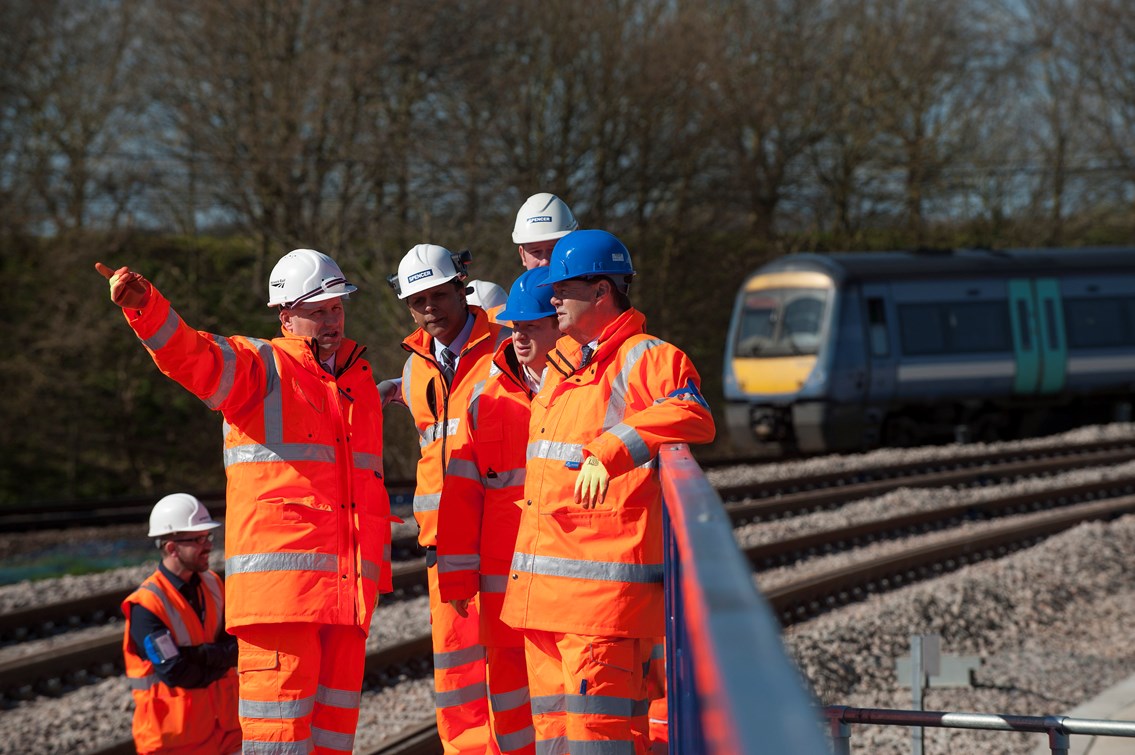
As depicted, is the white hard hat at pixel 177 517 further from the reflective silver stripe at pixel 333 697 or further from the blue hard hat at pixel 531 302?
the blue hard hat at pixel 531 302

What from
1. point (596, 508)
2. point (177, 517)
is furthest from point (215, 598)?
point (596, 508)

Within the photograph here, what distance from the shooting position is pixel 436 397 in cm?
520

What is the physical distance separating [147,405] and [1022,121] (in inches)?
842

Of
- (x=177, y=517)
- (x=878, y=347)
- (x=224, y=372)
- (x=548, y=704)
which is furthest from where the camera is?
(x=878, y=347)

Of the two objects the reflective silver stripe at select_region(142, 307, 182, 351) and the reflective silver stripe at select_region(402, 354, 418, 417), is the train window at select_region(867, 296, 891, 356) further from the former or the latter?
the reflective silver stripe at select_region(142, 307, 182, 351)

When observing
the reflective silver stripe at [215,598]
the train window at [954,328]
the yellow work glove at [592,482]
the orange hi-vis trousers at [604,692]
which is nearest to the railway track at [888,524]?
the reflective silver stripe at [215,598]

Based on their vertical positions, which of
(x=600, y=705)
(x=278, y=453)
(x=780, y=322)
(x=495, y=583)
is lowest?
(x=600, y=705)

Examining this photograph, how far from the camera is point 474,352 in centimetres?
513

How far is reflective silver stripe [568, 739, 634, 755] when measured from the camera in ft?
13.0

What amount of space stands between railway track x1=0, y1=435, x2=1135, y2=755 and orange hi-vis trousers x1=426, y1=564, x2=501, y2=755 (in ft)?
4.93

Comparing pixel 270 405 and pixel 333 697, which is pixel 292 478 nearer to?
pixel 270 405

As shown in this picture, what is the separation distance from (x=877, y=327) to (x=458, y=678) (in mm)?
17380

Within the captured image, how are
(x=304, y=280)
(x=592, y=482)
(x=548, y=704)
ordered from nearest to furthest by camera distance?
(x=592, y=482) < (x=548, y=704) < (x=304, y=280)

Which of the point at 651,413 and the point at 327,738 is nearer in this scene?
the point at 651,413
